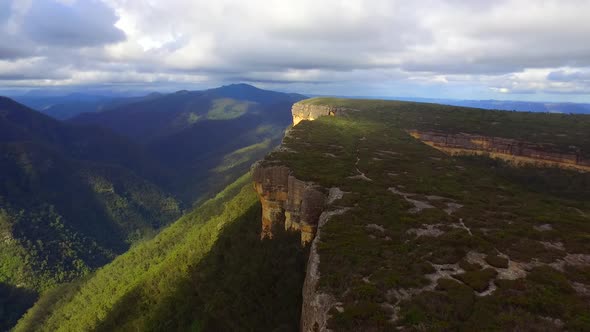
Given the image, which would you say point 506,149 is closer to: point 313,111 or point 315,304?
point 315,304

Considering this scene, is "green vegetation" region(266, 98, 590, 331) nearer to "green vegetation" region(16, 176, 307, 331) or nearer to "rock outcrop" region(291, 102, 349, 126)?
"green vegetation" region(16, 176, 307, 331)

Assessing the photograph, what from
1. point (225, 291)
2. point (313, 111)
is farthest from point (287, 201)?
point (313, 111)

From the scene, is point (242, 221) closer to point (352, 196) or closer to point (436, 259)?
point (352, 196)

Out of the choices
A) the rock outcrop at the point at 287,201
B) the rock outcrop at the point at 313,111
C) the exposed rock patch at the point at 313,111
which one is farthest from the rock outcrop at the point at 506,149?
the rock outcrop at the point at 287,201

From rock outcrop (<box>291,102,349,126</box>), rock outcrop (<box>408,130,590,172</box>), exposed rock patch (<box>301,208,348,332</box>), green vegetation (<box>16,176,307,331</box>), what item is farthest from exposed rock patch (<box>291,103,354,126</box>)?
exposed rock patch (<box>301,208,348,332</box>)

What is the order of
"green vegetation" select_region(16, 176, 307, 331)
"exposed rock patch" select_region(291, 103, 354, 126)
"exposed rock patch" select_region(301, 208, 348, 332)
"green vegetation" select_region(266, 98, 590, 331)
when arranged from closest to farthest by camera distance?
"green vegetation" select_region(266, 98, 590, 331)
"exposed rock patch" select_region(301, 208, 348, 332)
"green vegetation" select_region(16, 176, 307, 331)
"exposed rock patch" select_region(291, 103, 354, 126)

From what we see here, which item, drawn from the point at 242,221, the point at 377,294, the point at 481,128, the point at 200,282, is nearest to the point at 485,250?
the point at 377,294
